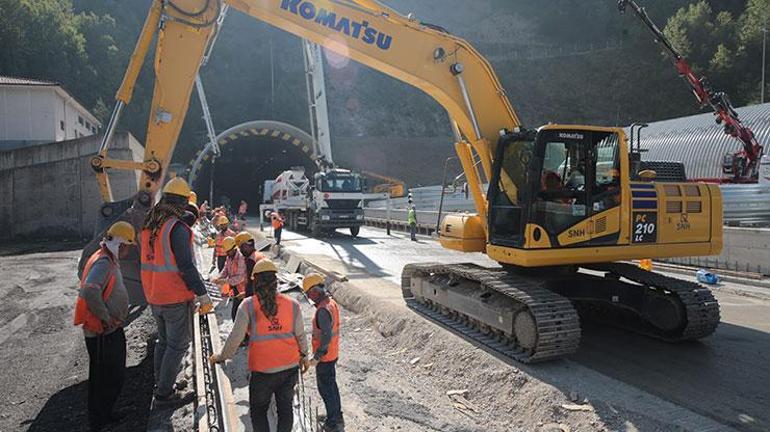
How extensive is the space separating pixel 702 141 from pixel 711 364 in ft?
71.6

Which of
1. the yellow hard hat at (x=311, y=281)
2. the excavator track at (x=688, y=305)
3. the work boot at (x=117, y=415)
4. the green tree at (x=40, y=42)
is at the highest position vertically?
the green tree at (x=40, y=42)

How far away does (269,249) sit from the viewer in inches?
667

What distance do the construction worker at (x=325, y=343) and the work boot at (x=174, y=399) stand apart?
1.35 metres

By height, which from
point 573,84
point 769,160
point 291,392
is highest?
point 573,84

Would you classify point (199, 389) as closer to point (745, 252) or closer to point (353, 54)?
point (353, 54)

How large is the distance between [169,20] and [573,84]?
58.5 m

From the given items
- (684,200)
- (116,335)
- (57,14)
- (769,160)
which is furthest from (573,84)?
(116,335)

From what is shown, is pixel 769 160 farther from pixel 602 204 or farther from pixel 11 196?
pixel 11 196

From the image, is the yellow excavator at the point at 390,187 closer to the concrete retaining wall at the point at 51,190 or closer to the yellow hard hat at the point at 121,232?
the concrete retaining wall at the point at 51,190

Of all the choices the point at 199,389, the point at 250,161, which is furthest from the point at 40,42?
the point at 199,389

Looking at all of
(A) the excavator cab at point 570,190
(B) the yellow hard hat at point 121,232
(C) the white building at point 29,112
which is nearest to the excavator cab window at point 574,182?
(A) the excavator cab at point 570,190

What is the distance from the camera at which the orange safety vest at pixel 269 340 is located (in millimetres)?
3775

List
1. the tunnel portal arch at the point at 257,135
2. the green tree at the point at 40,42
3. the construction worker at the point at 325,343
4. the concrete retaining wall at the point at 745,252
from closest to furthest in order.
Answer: the construction worker at the point at 325,343
the concrete retaining wall at the point at 745,252
the tunnel portal arch at the point at 257,135
the green tree at the point at 40,42

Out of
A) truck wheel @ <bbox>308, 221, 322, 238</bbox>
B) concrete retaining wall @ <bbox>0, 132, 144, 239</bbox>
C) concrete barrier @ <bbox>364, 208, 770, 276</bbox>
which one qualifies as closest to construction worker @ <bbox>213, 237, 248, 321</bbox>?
concrete barrier @ <bbox>364, 208, 770, 276</bbox>
